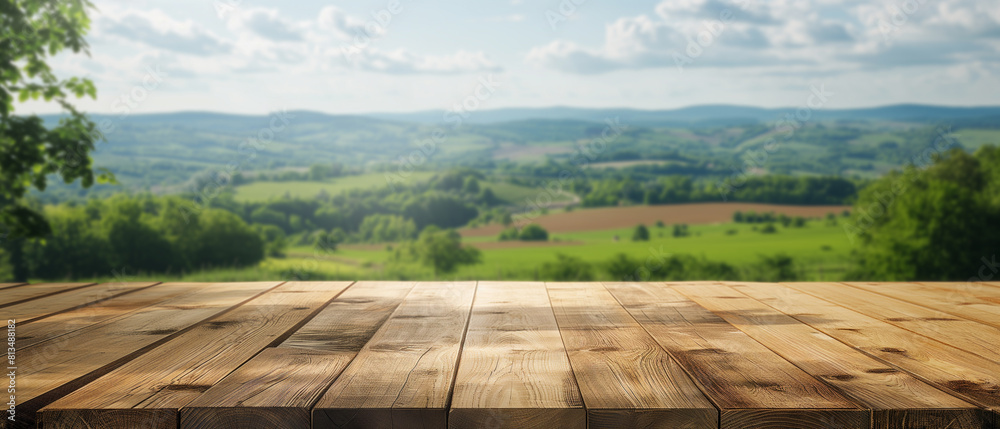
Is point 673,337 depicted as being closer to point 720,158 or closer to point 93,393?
point 93,393

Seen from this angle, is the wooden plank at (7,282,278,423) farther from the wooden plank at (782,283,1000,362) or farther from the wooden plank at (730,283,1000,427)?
the wooden plank at (782,283,1000,362)

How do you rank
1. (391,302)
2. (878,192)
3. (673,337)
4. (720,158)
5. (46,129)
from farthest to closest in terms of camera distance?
1. (720,158)
2. (878,192)
3. (46,129)
4. (391,302)
5. (673,337)

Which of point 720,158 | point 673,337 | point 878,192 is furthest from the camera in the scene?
point 720,158

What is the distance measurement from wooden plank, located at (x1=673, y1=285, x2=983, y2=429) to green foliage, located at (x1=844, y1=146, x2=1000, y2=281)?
39158mm

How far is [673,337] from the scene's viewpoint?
1638 millimetres

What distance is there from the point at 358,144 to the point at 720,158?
96.5ft

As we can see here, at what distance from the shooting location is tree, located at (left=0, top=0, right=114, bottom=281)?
5.67 metres

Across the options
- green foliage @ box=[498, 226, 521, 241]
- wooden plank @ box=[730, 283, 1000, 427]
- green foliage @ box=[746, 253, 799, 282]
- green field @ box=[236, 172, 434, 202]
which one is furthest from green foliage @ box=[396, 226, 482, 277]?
wooden plank @ box=[730, 283, 1000, 427]

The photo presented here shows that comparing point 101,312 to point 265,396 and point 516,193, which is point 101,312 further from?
point 516,193

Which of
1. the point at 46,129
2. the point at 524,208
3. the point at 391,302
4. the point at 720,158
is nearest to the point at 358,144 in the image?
the point at 524,208

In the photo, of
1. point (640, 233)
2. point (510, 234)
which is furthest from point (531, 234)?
point (640, 233)

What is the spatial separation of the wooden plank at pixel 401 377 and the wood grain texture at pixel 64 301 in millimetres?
1174

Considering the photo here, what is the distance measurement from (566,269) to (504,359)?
36413mm

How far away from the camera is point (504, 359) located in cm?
140
